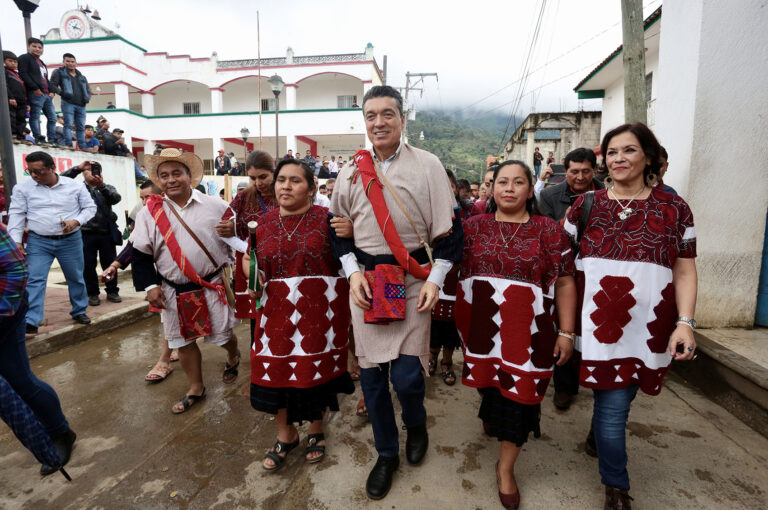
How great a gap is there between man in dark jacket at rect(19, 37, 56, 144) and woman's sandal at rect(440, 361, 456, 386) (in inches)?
341

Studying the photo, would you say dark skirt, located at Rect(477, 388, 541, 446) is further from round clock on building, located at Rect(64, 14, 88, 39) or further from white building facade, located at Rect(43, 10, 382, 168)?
round clock on building, located at Rect(64, 14, 88, 39)

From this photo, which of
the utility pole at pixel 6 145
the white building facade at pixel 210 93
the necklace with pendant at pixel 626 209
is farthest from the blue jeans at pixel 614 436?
the white building facade at pixel 210 93

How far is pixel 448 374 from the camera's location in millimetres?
3436

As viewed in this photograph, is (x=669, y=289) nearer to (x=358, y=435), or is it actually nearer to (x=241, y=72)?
(x=358, y=435)

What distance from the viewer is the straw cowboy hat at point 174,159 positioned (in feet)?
9.40

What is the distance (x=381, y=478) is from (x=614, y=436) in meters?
1.20

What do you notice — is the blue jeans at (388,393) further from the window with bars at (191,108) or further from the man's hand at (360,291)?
the window with bars at (191,108)

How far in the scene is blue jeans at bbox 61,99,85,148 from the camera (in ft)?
28.9

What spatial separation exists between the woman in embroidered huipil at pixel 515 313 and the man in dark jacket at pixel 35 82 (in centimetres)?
883

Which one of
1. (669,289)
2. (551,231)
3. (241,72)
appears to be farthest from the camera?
(241,72)

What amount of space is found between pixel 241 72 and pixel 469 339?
22.5 meters

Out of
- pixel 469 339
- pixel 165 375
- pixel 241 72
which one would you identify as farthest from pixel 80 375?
pixel 241 72

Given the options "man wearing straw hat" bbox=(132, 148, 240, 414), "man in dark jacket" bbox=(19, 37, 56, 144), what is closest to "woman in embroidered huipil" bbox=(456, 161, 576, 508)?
"man wearing straw hat" bbox=(132, 148, 240, 414)

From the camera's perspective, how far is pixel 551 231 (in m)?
2.04
